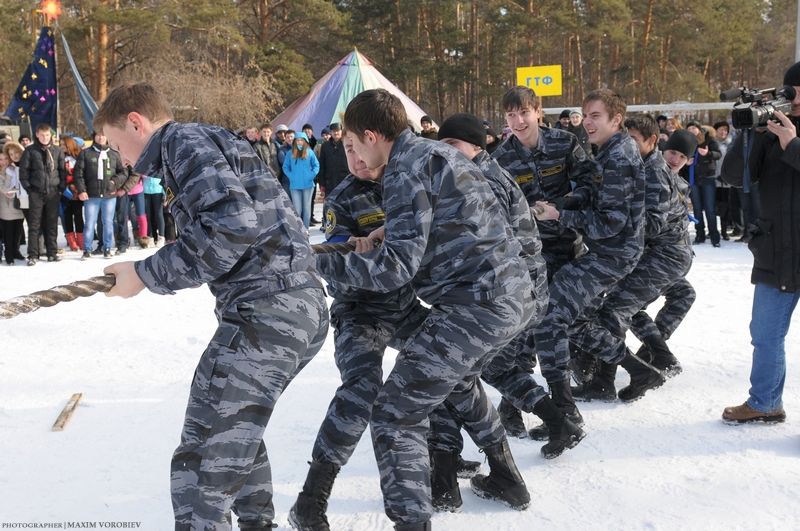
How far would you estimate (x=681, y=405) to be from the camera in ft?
15.2

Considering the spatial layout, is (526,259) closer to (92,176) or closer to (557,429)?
(557,429)

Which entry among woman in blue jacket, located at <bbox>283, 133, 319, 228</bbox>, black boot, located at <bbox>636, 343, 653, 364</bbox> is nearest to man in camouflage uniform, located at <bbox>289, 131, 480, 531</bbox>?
black boot, located at <bbox>636, 343, 653, 364</bbox>

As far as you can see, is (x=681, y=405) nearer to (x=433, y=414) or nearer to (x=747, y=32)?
(x=433, y=414)

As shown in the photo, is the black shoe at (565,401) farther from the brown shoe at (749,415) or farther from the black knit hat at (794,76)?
the black knit hat at (794,76)

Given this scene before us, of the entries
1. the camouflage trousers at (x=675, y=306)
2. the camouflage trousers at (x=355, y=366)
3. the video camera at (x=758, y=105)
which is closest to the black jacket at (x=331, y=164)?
the camouflage trousers at (x=675, y=306)

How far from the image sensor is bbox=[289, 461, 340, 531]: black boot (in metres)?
3.11

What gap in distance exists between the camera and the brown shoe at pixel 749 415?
13.8 feet

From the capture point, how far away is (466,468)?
12.2 feet

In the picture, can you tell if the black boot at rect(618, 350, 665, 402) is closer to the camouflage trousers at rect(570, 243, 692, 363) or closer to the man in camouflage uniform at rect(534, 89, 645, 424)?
the camouflage trousers at rect(570, 243, 692, 363)

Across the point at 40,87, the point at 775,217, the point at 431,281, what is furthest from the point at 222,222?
the point at 40,87

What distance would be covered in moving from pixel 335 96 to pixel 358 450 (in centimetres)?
1825

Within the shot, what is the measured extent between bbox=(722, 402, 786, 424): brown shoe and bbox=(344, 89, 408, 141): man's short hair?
2.66 meters

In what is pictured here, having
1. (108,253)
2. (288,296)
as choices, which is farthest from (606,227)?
(108,253)

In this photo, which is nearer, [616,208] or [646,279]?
[616,208]
